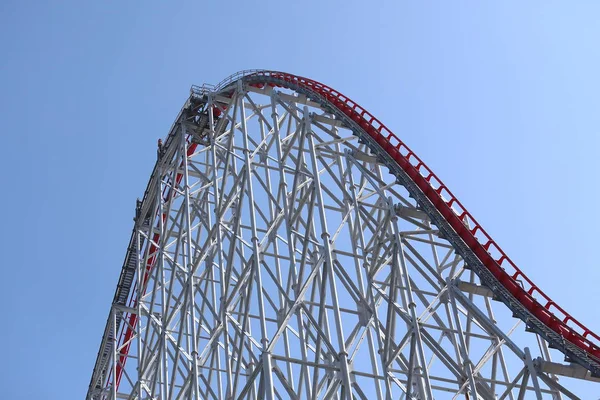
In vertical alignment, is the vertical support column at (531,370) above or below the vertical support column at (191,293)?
below

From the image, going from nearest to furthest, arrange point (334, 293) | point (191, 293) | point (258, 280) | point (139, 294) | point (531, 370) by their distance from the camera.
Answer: point (531, 370) < point (334, 293) < point (258, 280) < point (191, 293) < point (139, 294)

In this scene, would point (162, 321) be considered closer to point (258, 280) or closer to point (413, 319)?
point (258, 280)

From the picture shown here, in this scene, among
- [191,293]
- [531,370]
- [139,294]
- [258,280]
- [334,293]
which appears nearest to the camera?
[531,370]

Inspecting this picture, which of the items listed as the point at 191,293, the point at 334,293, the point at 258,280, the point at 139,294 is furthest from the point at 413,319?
the point at 139,294

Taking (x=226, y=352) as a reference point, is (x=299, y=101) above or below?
above

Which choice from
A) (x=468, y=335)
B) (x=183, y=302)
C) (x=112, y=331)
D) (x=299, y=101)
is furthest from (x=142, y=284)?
(x=468, y=335)

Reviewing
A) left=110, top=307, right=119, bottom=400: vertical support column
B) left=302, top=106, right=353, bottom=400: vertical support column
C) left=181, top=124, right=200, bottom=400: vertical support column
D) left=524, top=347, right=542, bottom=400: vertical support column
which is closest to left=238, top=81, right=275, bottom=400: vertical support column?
left=302, top=106, right=353, bottom=400: vertical support column

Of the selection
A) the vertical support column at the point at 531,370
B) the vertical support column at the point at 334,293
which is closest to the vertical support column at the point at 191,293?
the vertical support column at the point at 334,293

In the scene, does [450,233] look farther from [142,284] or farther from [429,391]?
[142,284]

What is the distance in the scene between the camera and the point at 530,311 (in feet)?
42.5

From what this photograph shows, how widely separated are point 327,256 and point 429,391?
2.53 m

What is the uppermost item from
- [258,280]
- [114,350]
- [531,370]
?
[114,350]

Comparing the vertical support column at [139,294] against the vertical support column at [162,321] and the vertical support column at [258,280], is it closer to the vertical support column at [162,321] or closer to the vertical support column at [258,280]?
the vertical support column at [162,321]

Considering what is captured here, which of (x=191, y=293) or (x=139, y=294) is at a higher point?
(x=139, y=294)
